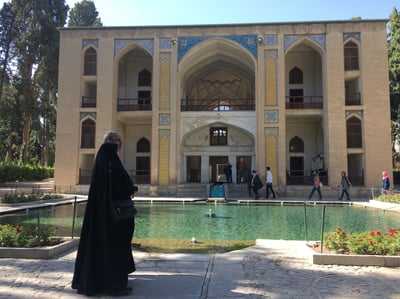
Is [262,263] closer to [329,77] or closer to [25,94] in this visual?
[329,77]

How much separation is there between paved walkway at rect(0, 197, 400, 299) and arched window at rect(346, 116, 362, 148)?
1569cm

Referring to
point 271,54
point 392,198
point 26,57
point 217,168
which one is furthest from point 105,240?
point 26,57

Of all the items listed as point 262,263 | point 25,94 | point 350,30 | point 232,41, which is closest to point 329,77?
point 350,30

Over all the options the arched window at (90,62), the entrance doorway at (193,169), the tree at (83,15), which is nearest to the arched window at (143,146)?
the entrance doorway at (193,169)

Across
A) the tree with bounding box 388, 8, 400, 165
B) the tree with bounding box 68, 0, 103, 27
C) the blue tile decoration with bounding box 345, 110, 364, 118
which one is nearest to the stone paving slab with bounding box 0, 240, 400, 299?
the blue tile decoration with bounding box 345, 110, 364, 118

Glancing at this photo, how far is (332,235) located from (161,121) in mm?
15480

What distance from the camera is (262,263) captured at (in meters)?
4.25

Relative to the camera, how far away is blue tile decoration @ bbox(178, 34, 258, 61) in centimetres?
1967

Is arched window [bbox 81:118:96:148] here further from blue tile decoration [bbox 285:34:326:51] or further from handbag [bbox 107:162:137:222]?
handbag [bbox 107:162:137:222]

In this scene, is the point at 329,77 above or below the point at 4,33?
below

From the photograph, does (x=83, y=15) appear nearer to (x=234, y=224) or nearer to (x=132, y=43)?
(x=132, y=43)

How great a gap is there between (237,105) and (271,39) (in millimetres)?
4175

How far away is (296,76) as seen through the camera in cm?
2277

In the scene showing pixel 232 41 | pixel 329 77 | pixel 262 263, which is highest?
pixel 232 41
